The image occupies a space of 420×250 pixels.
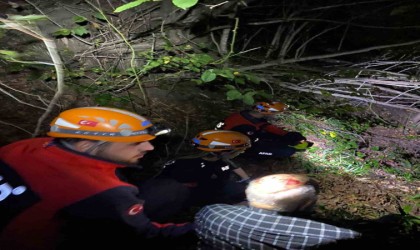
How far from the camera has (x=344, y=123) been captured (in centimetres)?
207

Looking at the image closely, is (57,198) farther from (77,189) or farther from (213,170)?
(213,170)

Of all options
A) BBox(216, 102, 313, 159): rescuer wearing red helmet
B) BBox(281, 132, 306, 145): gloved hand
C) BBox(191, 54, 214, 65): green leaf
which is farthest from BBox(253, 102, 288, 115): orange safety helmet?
BBox(191, 54, 214, 65): green leaf

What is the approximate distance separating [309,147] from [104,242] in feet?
4.01

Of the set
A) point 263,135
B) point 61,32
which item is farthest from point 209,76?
point 61,32

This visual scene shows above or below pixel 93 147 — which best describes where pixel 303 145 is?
below

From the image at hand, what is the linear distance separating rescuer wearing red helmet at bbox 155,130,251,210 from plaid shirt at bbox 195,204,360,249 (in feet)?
0.39

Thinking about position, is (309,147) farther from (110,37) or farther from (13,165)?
(110,37)

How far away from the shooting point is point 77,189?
3.37ft

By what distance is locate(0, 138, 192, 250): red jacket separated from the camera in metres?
0.97

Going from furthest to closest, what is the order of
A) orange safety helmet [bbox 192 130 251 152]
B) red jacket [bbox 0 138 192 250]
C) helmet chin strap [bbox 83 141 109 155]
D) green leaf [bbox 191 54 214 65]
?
green leaf [bbox 191 54 214 65] → orange safety helmet [bbox 192 130 251 152] → helmet chin strap [bbox 83 141 109 155] → red jacket [bbox 0 138 192 250]

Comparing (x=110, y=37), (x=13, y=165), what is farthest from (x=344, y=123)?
(x=110, y=37)

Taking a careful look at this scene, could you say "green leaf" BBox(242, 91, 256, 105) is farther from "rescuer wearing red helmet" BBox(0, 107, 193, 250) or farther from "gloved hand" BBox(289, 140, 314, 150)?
"rescuer wearing red helmet" BBox(0, 107, 193, 250)

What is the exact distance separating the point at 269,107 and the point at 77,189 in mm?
1428

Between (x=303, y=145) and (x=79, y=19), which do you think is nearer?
(x=303, y=145)
